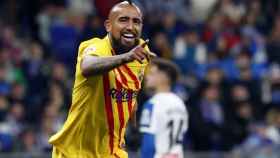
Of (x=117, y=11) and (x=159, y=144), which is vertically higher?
(x=117, y=11)

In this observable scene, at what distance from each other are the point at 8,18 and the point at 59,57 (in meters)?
1.75

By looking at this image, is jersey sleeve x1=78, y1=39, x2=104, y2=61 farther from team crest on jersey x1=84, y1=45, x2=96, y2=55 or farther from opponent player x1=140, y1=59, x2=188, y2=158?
opponent player x1=140, y1=59, x2=188, y2=158

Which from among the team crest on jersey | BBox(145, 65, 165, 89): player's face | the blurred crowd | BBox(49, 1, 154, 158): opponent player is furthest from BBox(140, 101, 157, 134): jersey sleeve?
the blurred crowd

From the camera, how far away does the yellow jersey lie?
8.08 meters

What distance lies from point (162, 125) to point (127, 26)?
2819 millimetres

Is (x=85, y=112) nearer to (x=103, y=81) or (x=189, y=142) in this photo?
(x=103, y=81)

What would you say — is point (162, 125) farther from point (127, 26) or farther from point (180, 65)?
point (180, 65)

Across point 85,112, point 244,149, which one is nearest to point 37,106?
point 244,149

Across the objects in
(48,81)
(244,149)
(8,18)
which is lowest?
(244,149)

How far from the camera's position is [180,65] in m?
16.6

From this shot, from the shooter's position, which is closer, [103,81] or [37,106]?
[103,81]

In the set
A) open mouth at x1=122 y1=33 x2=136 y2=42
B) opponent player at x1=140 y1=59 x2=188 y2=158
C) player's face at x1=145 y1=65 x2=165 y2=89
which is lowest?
opponent player at x1=140 y1=59 x2=188 y2=158

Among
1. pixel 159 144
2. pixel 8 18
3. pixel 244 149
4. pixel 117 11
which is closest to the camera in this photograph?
pixel 117 11

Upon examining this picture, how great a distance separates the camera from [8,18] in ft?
57.8
